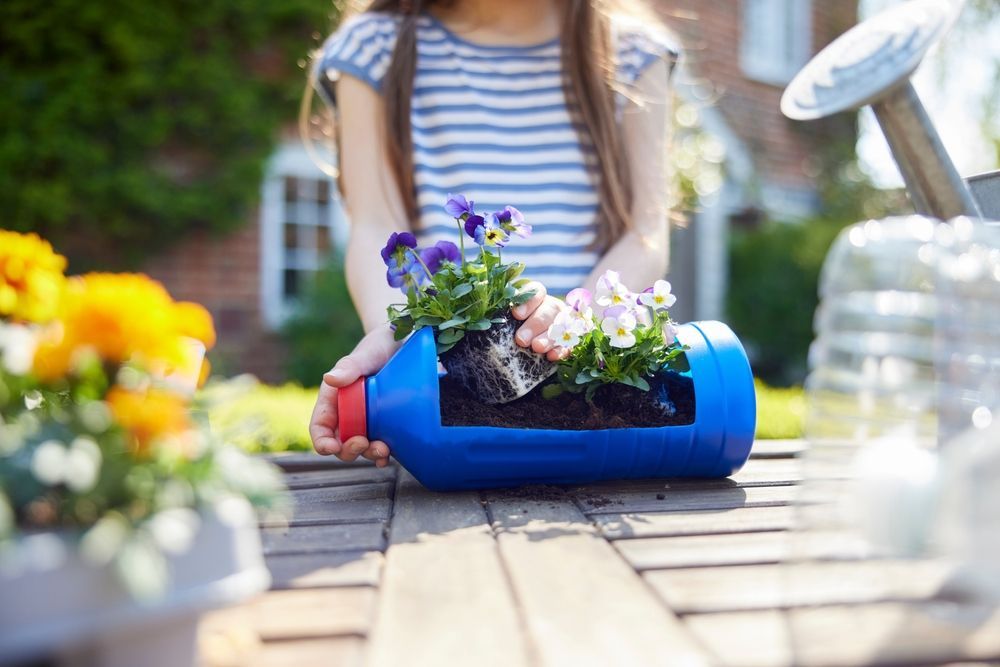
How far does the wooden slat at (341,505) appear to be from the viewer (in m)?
1.08

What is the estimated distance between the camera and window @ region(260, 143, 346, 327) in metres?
5.32

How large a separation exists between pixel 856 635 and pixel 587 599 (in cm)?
21

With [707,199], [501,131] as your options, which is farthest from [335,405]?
[707,199]

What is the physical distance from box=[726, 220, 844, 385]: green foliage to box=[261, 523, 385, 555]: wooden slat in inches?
224

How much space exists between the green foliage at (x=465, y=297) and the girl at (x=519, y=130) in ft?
1.90

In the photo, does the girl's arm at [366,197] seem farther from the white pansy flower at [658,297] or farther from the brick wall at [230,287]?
the brick wall at [230,287]

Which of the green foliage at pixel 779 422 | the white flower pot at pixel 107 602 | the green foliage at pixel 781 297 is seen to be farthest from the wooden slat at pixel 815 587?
the green foliage at pixel 781 297

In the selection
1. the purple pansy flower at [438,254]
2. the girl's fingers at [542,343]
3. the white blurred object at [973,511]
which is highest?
the purple pansy flower at [438,254]

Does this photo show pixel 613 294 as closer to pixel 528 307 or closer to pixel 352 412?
pixel 528 307

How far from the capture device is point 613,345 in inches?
48.8

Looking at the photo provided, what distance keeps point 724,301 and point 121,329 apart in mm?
6423

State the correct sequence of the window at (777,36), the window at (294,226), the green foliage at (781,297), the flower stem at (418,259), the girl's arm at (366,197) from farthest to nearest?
the window at (777,36)
the green foliage at (781,297)
the window at (294,226)
the girl's arm at (366,197)
the flower stem at (418,259)

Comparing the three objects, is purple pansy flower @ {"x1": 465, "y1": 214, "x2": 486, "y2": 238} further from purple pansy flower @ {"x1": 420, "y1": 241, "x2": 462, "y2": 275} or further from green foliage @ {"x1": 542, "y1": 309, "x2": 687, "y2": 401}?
green foliage @ {"x1": 542, "y1": 309, "x2": 687, "y2": 401}

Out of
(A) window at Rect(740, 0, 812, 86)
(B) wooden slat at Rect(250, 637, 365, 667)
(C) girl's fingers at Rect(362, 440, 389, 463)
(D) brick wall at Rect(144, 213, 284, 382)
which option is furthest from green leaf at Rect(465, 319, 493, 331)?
(A) window at Rect(740, 0, 812, 86)
